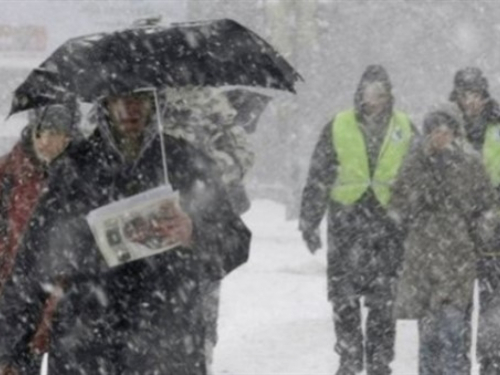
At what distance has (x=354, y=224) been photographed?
8.10 metres

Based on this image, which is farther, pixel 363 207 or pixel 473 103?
pixel 363 207

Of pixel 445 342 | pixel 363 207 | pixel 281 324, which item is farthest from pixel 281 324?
pixel 445 342

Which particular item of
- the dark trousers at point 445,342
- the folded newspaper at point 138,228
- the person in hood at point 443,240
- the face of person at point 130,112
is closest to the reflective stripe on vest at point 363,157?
the person in hood at point 443,240

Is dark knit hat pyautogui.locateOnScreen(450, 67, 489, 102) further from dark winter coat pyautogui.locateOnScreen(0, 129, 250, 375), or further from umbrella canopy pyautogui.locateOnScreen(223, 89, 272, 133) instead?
dark winter coat pyautogui.locateOnScreen(0, 129, 250, 375)

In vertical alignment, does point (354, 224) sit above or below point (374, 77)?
below

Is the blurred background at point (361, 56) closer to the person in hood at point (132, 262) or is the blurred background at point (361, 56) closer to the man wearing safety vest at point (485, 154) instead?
the man wearing safety vest at point (485, 154)

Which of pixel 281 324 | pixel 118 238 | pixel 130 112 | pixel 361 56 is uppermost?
pixel 130 112

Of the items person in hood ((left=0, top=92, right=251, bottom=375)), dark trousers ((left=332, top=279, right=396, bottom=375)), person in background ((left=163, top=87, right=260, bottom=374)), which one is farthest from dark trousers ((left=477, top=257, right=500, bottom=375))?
person in hood ((left=0, top=92, right=251, bottom=375))

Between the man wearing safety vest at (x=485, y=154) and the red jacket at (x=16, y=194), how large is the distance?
2.58 m

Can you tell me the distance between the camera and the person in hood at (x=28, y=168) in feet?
19.1

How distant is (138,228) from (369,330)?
402 cm

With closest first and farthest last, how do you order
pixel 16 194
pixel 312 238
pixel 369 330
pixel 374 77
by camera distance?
pixel 16 194 → pixel 374 77 → pixel 369 330 → pixel 312 238

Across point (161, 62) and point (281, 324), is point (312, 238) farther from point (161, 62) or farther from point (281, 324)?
point (161, 62)

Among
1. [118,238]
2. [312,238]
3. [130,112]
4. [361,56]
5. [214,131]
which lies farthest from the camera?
[361,56]
